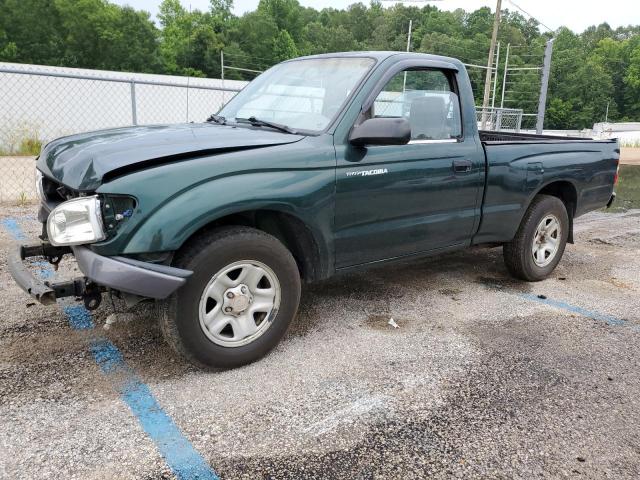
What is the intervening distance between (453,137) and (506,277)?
189 centimetres

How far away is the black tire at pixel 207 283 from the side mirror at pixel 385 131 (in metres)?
0.88

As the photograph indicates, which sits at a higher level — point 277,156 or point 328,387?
point 277,156

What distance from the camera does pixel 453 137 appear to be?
4207mm

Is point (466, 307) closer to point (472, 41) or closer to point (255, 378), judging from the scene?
point (255, 378)

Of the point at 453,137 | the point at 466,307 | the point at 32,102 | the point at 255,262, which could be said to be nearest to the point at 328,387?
the point at 255,262

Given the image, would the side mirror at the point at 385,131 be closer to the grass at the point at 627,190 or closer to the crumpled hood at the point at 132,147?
the crumpled hood at the point at 132,147

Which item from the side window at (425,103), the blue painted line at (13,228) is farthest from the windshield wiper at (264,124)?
the blue painted line at (13,228)

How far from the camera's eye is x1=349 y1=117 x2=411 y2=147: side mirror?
332 centimetres

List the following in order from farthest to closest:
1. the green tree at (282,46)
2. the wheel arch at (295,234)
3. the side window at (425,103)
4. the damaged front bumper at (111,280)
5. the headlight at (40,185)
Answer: the green tree at (282,46), the side window at (425,103), the headlight at (40,185), the wheel arch at (295,234), the damaged front bumper at (111,280)

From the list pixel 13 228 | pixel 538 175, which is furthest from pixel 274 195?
pixel 13 228

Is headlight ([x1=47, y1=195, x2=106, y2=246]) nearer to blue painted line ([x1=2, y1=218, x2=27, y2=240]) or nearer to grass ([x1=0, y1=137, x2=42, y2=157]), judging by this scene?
blue painted line ([x1=2, y1=218, x2=27, y2=240])

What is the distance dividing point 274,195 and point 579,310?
300cm

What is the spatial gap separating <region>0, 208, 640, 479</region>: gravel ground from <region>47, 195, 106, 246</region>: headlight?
864mm

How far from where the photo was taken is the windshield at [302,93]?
364 centimetres
